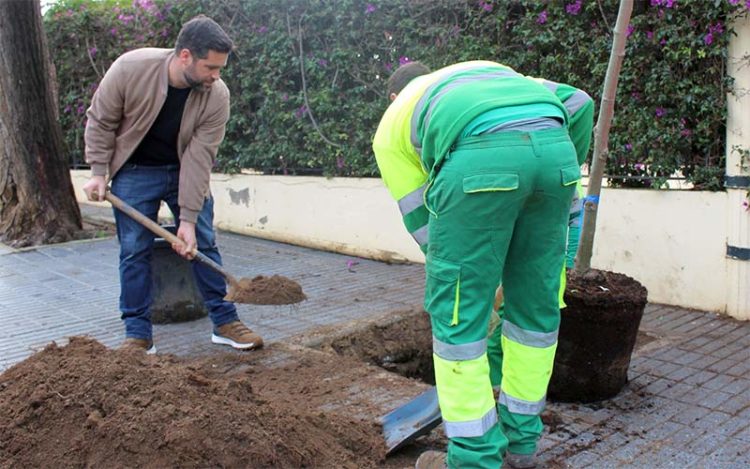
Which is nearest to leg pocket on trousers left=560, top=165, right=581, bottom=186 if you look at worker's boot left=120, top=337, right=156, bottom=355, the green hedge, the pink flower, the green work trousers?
the green work trousers

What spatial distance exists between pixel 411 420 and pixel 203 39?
2.39 m

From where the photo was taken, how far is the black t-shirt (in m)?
4.30

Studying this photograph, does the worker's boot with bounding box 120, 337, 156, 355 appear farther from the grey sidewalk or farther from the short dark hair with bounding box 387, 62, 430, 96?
the short dark hair with bounding box 387, 62, 430, 96

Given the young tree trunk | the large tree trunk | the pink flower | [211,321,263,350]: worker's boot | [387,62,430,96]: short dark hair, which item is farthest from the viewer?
the large tree trunk

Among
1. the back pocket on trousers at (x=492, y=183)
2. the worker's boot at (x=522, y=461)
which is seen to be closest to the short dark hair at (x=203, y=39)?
the back pocket on trousers at (x=492, y=183)

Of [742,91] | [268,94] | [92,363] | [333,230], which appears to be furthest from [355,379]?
[268,94]

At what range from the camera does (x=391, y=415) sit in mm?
3236

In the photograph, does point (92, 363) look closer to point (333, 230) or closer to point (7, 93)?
point (333, 230)

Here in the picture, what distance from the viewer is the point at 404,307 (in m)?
5.49

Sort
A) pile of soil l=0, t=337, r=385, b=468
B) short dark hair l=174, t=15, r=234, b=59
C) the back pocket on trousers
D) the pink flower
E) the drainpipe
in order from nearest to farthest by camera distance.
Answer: the back pocket on trousers, pile of soil l=0, t=337, r=385, b=468, short dark hair l=174, t=15, r=234, b=59, the drainpipe, the pink flower

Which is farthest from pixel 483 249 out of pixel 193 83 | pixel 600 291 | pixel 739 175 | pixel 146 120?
pixel 739 175

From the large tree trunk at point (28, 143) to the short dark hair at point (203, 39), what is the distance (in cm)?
502

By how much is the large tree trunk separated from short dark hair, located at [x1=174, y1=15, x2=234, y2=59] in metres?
5.02

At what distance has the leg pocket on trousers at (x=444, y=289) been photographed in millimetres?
2471
